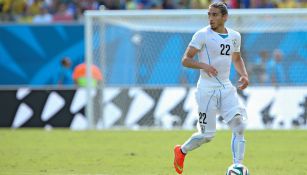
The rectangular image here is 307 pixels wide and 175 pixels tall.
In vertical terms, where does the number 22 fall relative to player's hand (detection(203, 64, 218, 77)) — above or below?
above

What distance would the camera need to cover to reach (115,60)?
22656 mm

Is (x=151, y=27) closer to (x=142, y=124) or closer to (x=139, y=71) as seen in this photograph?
(x=139, y=71)

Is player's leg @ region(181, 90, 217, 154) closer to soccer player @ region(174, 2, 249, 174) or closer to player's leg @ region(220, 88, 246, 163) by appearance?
soccer player @ region(174, 2, 249, 174)

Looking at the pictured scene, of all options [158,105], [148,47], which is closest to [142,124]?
[158,105]

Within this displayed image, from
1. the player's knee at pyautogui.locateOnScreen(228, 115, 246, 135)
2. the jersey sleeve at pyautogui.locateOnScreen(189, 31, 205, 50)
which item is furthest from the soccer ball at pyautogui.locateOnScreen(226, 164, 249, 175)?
the jersey sleeve at pyautogui.locateOnScreen(189, 31, 205, 50)

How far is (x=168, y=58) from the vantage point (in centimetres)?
2166

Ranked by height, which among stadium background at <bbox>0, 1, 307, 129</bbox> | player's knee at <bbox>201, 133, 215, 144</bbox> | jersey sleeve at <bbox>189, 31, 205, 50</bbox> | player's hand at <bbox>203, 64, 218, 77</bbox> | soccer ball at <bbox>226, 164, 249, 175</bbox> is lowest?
stadium background at <bbox>0, 1, 307, 129</bbox>

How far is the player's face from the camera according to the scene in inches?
391

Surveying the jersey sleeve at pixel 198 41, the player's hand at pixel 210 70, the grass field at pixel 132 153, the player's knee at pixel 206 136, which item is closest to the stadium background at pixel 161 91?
the grass field at pixel 132 153

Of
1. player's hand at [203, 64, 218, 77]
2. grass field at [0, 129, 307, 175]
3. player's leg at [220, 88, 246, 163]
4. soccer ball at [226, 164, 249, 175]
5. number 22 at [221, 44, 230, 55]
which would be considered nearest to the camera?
soccer ball at [226, 164, 249, 175]

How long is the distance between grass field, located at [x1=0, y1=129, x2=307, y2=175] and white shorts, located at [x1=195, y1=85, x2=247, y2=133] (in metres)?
1.20

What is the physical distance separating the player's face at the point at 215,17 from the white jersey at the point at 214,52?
0.11m

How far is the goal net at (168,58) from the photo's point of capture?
20766 millimetres

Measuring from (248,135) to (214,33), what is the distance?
28.5 ft
